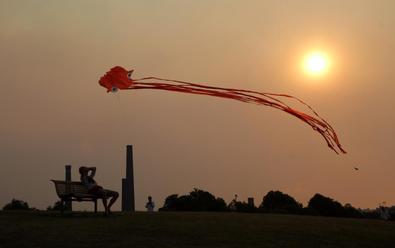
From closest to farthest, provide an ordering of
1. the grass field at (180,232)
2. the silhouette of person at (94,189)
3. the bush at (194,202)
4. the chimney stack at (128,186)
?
1. the grass field at (180,232)
2. the silhouette of person at (94,189)
3. the chimney stack at (128,186)
4. the bush at (194,202)

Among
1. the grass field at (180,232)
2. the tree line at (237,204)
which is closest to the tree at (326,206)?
the tree line at (237,204)

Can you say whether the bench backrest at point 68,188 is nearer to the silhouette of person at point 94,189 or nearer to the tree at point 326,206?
the silhouette of person at point 94,189

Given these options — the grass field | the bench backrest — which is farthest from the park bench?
the grass field

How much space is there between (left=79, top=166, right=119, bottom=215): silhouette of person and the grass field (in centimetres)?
95

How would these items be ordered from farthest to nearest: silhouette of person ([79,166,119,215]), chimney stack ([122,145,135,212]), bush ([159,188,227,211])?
bush ([159,188,227,211]) → chimney stack ([122,145,135,212]) → silhouette of person ([79,166,119,215])

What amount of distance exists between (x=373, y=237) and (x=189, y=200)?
27.6 meters

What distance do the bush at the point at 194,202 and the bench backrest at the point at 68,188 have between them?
20295 millimetres

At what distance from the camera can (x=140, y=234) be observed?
1351 centimetres

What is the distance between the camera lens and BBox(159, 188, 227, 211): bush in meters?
39.3

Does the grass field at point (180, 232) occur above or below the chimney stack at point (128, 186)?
below

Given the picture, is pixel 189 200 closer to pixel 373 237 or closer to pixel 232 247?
pixel 373 237

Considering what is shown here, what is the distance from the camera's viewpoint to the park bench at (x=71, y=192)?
17906 millimetres

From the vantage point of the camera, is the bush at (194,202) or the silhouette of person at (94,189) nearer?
the silhouette of person at (94,189)

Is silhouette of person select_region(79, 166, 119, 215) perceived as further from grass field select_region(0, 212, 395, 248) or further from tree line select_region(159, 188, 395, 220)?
tree line select_region(159, 188, 395, 220)
